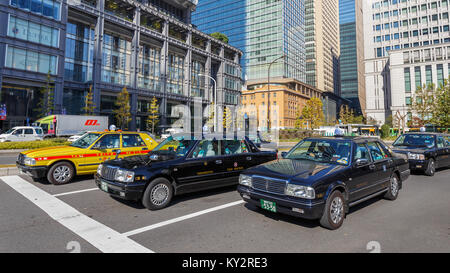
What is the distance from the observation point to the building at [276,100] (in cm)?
8900

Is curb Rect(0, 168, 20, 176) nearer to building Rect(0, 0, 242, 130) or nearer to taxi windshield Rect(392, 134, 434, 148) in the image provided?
taxi windshield Rect(392, 134, 434, 148)

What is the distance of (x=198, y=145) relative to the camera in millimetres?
5953

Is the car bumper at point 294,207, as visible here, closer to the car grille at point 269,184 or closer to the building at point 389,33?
the car grille at point 269,184

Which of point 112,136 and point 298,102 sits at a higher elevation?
point 298,102

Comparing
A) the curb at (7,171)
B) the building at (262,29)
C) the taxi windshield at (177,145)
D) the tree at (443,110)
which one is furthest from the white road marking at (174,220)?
the building at (262,29)

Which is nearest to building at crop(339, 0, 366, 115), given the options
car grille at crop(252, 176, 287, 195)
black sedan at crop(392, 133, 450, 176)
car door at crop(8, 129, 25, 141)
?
black sedan at crop(392, 133, 450, 176)

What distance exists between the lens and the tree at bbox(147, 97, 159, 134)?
145 feet

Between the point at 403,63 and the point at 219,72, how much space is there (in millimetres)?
54655

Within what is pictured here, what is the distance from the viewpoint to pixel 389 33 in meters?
78.2

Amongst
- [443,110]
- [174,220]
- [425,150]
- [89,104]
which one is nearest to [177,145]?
[174,220]

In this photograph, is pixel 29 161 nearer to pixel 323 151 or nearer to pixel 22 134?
pixel 323 151

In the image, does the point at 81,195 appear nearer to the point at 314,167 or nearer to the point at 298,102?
the point at 314,167
